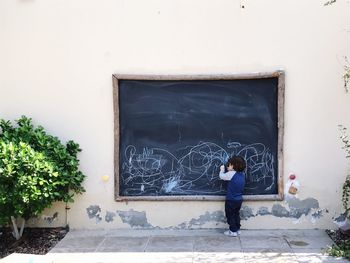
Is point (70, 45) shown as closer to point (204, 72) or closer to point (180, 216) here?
point (204, 72)

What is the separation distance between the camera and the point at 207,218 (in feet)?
23.7

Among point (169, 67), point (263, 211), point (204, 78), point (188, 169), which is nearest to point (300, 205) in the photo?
point (263, 211)

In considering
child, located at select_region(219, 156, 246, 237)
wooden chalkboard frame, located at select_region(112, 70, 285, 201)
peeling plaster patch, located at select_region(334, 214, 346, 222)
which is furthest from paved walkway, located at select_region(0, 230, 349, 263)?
wooden chalkboard frame, located at select_region(112, 70, 285, 201)

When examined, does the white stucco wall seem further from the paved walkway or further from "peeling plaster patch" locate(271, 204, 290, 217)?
the paved walkway

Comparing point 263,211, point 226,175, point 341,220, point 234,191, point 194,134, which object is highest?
point 194,134

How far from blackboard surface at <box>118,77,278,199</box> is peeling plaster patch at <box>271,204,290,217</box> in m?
0.22

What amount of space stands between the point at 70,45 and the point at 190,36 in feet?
5.58

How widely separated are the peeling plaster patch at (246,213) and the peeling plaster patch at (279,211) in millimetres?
298

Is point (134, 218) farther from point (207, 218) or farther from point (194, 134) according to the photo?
point (194, 134)

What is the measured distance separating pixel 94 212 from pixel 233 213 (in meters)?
1.99

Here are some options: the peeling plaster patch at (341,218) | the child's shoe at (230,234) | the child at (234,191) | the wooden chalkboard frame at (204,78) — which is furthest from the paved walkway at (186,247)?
the wooden chalkboard frame at (204,78)

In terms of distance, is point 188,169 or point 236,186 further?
point 188,169

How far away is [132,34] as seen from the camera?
281 inches

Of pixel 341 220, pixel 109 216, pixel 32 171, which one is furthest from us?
pixel 109 216
